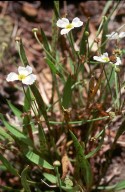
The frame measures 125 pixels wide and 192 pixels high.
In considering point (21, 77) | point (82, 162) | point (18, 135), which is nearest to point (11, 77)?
point (21, 77)

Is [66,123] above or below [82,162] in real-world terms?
above

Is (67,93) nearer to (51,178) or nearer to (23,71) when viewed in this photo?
(23,71)

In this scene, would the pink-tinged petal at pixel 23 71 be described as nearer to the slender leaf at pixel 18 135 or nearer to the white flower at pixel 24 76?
the white flower at pixel 24 76

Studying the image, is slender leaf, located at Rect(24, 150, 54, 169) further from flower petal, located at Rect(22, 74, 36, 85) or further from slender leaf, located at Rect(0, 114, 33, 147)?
flower petal, located at Rect(22, 74, 36, 85)

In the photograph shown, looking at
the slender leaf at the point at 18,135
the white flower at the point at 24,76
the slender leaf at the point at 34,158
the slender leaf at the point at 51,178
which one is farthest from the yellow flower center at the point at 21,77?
the slender leaf at the point at 51,178

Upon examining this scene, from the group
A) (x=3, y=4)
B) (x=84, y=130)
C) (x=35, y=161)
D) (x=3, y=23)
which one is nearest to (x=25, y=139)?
(x=35, y=161)

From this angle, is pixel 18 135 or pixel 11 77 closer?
pixel 11 77

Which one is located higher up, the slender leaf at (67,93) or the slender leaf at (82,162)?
the slender leaf at (67,93)

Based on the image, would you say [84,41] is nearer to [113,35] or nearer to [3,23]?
[113,35]
